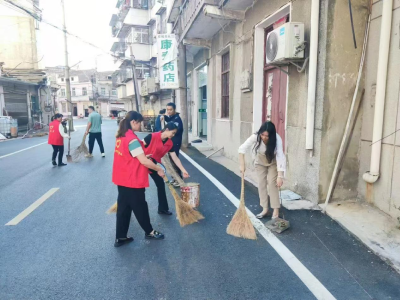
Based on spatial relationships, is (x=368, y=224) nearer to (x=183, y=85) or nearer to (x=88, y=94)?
(x=183, y=85)

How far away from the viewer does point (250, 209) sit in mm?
4859

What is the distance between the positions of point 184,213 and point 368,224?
2.47m

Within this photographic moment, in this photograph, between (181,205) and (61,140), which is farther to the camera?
(61,140)

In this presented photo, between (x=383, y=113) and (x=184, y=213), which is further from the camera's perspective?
(x=184, y=213)

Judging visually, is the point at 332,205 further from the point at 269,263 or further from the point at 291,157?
the point at 269,263

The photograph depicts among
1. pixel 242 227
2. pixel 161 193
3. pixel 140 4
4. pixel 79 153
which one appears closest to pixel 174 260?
pixel 242 227

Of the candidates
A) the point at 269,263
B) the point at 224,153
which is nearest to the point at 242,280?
the point at 269,263

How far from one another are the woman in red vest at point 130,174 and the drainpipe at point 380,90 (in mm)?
3053

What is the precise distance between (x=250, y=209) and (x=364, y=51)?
299cm

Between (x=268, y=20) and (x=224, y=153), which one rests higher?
(x=268, y=20)

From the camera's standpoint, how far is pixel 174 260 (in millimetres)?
3305

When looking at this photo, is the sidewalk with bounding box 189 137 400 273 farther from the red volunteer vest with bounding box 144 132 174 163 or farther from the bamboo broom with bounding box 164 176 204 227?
the red volunteer vest with bounding box 144 132 174 163

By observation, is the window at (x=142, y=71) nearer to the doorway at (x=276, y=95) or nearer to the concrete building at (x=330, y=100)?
the concrete building at (x=330, y=100)

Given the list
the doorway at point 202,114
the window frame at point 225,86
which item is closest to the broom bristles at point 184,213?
the window frame at point 225,86
